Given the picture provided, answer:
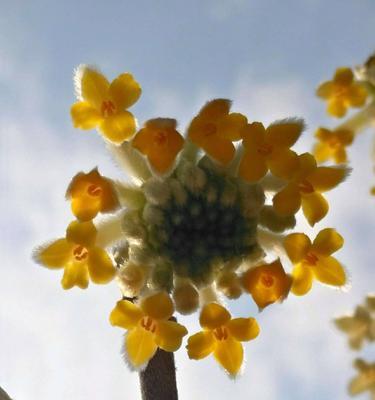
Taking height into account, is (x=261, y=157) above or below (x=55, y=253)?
above

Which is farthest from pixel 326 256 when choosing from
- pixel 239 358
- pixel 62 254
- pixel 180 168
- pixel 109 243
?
pixel 62 254

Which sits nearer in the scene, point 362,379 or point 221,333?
point 221,333

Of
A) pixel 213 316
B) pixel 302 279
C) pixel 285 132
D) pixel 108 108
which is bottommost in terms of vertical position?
pixel 213 316

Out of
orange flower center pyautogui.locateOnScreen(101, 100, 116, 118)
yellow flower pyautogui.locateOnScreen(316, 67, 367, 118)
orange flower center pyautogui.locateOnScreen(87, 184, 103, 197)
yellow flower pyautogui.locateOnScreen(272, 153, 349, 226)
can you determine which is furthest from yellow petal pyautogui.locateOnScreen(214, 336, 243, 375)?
yellow flower pyautogui.locateOnScreen(316, 67, 367, 118)

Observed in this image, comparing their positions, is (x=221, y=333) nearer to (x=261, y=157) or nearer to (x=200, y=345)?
(x=200, y=345)

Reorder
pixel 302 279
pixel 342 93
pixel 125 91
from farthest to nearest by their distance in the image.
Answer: pixel 342 93, pixel 125 91, pixel 302 279

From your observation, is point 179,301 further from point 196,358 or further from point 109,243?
point 109,243

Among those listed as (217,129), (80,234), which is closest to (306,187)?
(217,129)

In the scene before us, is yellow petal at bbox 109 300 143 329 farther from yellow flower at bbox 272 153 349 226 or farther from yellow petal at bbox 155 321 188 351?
yellow flower at bbox 272 153 349 226
